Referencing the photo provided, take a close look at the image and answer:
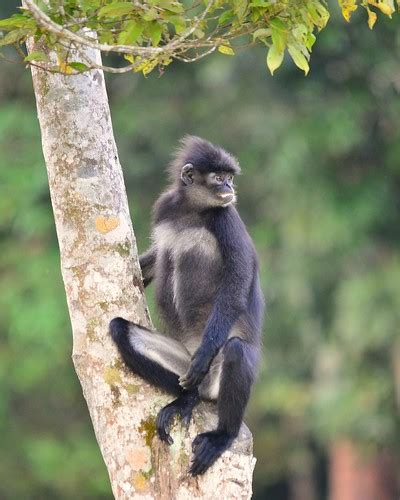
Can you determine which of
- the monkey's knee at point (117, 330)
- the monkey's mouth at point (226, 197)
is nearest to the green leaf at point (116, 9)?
the monkey's knee at point (117, 330)

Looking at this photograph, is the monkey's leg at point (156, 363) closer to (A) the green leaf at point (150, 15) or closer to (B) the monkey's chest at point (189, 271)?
(B) the monkey's chest at point (189, 271)

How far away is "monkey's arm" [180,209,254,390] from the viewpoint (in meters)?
5.65

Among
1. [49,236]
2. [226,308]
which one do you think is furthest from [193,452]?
[49,236]

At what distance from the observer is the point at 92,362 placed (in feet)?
16.9

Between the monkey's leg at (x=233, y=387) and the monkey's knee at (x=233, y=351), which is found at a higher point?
the monkey's knee at (x=233, y=351)

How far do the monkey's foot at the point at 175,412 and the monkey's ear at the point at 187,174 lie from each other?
1451mm

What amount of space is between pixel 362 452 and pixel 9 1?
23.7 feet

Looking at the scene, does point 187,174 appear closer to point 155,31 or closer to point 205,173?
point 205,173

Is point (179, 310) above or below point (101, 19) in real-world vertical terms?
below

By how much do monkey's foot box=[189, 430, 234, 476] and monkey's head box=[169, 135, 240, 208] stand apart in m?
1.51

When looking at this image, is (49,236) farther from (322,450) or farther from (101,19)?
(101,19)

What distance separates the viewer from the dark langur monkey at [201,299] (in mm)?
5375

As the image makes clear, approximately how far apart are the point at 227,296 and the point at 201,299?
295 millimetres

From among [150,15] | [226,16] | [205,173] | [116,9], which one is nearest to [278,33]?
[226,16]
